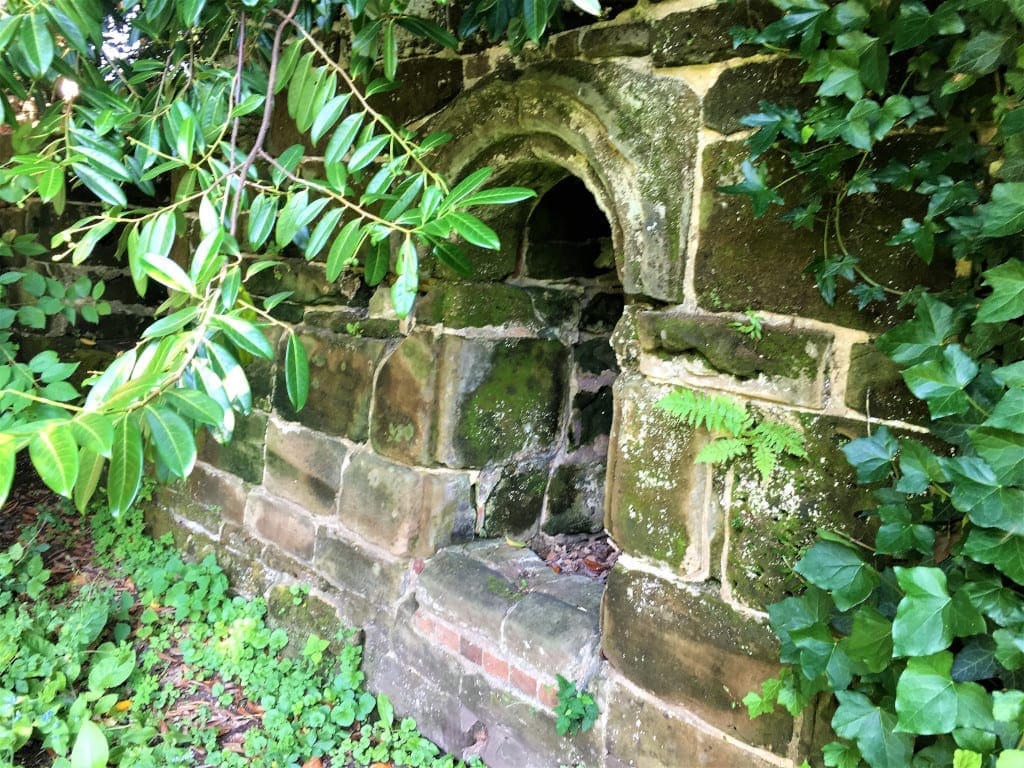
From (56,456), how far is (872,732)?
1320mm

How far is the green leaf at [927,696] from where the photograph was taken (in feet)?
3.33

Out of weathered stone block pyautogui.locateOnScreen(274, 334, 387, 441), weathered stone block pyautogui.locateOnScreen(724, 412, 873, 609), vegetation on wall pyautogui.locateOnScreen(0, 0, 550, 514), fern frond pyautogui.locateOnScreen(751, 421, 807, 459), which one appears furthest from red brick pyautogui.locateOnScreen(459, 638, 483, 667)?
fern frond pyautogui.locateOnScreen(751, 421, 807, 459)

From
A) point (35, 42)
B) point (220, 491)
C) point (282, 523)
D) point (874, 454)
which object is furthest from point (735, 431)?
point (220, 491)

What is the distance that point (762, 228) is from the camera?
4.73 feet

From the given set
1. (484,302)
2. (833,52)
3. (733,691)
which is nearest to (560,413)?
(484,302)

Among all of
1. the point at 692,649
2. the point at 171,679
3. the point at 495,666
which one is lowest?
the point at 171,679

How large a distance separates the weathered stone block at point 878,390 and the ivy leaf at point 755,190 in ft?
1.07

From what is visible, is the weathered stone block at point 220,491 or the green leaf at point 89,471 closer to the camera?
the green leaf at point 89,471

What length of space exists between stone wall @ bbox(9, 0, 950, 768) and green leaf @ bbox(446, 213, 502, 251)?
46cm

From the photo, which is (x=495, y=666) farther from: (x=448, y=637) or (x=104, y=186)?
(x=104, y=186)

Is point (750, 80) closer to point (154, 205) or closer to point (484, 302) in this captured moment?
point (484, 302)

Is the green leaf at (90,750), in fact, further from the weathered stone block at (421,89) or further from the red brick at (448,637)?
the weathered stone block at (421,89)

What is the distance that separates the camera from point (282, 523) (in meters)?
2.79

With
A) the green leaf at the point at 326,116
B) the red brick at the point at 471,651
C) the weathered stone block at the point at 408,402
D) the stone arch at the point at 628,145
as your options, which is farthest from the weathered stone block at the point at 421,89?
the red brick at the point at 471,651
